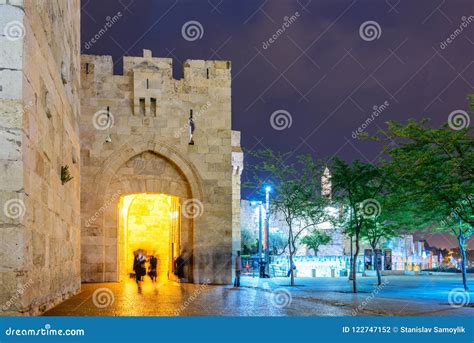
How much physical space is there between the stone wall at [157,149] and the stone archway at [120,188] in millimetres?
31

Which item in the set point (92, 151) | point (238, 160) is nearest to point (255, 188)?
point (238, 160)

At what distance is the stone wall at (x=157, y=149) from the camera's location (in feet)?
69.8

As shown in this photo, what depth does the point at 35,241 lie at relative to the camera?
9.12 m

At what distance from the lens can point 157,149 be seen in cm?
2156

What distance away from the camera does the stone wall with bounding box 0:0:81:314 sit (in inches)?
317

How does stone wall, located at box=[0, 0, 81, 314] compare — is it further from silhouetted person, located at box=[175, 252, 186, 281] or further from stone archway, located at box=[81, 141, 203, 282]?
silhouetted person, located at box=[175, 252, 186, 281]

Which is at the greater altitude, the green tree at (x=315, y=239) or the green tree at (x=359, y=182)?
the green tree at (x=359, y=182)

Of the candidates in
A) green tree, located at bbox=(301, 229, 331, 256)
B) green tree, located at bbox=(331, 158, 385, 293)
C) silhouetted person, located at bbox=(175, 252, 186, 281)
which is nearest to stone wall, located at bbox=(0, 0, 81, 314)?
silhouetted person, located at bbox=(175, 252, 186, 281)

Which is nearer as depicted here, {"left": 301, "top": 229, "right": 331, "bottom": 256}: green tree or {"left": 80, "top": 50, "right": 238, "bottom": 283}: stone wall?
{"left": 80, "top": 50, "right": 238, "bottom": 283}: stone wall

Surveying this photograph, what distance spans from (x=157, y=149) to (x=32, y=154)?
12.6 meters

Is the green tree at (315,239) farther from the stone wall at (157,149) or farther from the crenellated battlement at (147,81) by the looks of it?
the crenellated battlement at (147,81)

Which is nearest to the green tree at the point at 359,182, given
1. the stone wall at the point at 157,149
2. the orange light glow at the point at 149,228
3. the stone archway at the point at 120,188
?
the stone wall at the point at 157,149

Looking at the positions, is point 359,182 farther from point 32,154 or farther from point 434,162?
point 32,154

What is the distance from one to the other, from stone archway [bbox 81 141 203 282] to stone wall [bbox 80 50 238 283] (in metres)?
0.03
